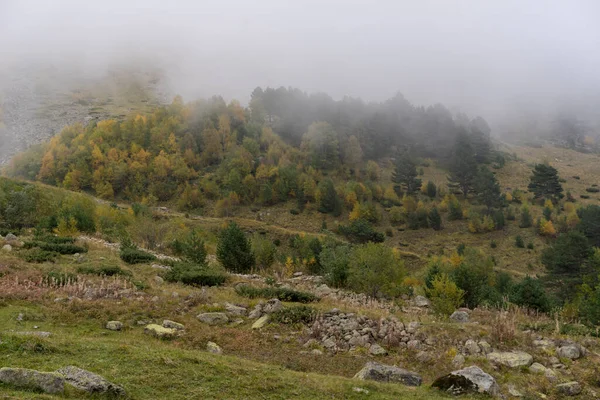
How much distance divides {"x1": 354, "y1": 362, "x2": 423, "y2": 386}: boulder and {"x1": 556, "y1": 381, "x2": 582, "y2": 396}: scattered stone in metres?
3.33

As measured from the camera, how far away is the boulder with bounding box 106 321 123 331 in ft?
40.6

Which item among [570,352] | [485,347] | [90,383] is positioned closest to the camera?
[90,383]

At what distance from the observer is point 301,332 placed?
541 inches

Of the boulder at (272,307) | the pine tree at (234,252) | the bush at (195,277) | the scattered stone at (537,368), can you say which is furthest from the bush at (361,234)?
the scattered stone at (537,368)

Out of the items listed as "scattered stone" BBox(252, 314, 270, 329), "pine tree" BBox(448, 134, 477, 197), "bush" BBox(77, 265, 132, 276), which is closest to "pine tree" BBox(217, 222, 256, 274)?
"bush" BBox(77, 265, 132, 276)

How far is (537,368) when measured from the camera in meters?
10.9

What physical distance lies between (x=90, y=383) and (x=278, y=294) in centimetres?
1203

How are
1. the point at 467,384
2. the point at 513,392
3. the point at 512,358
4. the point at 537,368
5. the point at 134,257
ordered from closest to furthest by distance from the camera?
the point at 467,384
the point at 513,392
the point at 537,368
the point at 512,358
the point at 134,257

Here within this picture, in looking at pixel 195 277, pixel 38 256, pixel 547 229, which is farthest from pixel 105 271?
pixel 547 229

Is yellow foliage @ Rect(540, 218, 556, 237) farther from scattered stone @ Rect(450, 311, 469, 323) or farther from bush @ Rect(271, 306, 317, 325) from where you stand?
bush @ Rect(271, 306, 317, 325)

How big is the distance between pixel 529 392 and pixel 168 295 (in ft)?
43.0

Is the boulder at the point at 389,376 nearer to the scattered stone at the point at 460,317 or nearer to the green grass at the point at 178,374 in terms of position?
the green grass at the point at 178,374

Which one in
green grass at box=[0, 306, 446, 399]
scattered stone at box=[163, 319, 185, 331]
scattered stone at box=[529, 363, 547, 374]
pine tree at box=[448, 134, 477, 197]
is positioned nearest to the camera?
green grass at box=[0, 306, 446, 399]

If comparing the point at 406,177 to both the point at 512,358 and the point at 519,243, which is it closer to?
the point at 519,243
